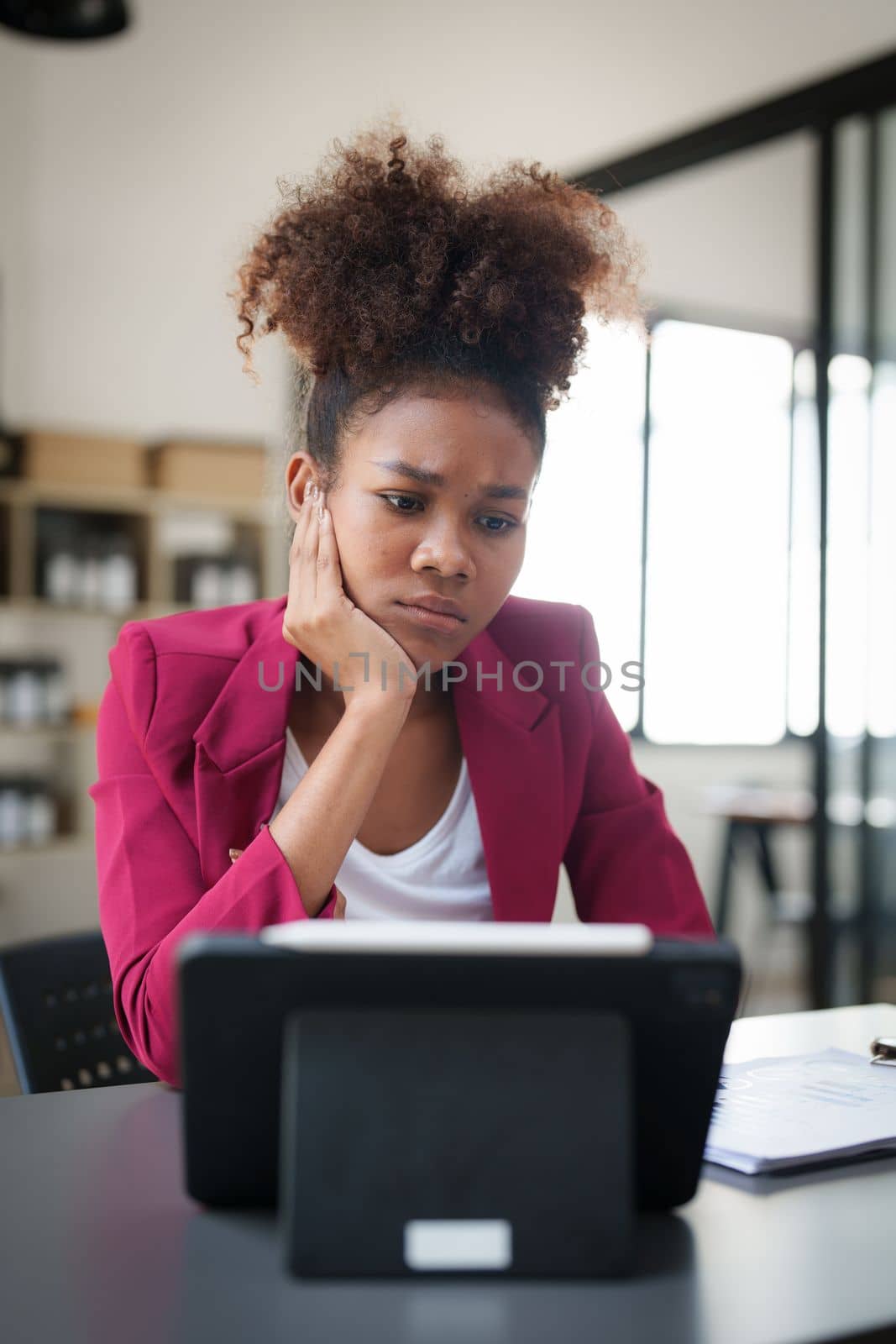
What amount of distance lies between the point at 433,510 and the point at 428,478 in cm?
3

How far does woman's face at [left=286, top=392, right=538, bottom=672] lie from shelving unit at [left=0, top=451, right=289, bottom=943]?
351cm

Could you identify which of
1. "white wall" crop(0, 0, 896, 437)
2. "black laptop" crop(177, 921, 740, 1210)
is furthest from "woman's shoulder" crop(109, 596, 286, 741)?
"white wall" crop(0, 0, 896, 437)

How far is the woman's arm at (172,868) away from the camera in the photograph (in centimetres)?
103

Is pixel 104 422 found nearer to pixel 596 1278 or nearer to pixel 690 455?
pixel 690 455

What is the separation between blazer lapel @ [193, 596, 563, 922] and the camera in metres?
1.24

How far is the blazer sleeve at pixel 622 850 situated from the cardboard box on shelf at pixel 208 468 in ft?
11.8

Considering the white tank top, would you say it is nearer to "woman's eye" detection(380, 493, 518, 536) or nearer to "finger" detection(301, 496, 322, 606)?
"finger" detection(301, 496, 322, 606)

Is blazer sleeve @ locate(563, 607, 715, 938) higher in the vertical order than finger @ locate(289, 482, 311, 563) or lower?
lower

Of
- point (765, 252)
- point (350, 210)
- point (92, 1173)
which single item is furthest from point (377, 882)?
point (765, 252)

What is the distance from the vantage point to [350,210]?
1316 mm

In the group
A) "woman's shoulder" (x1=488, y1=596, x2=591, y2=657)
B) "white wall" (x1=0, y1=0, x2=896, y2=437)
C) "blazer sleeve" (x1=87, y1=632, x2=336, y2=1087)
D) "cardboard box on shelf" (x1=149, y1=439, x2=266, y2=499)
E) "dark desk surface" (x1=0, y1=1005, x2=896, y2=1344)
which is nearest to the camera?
"dark desk surface" (x1=0, y1=1005, x2=896, y2=1344)

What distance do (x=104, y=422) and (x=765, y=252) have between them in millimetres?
3088

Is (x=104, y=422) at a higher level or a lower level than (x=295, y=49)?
lower

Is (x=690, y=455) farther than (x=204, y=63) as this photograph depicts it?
Yes
